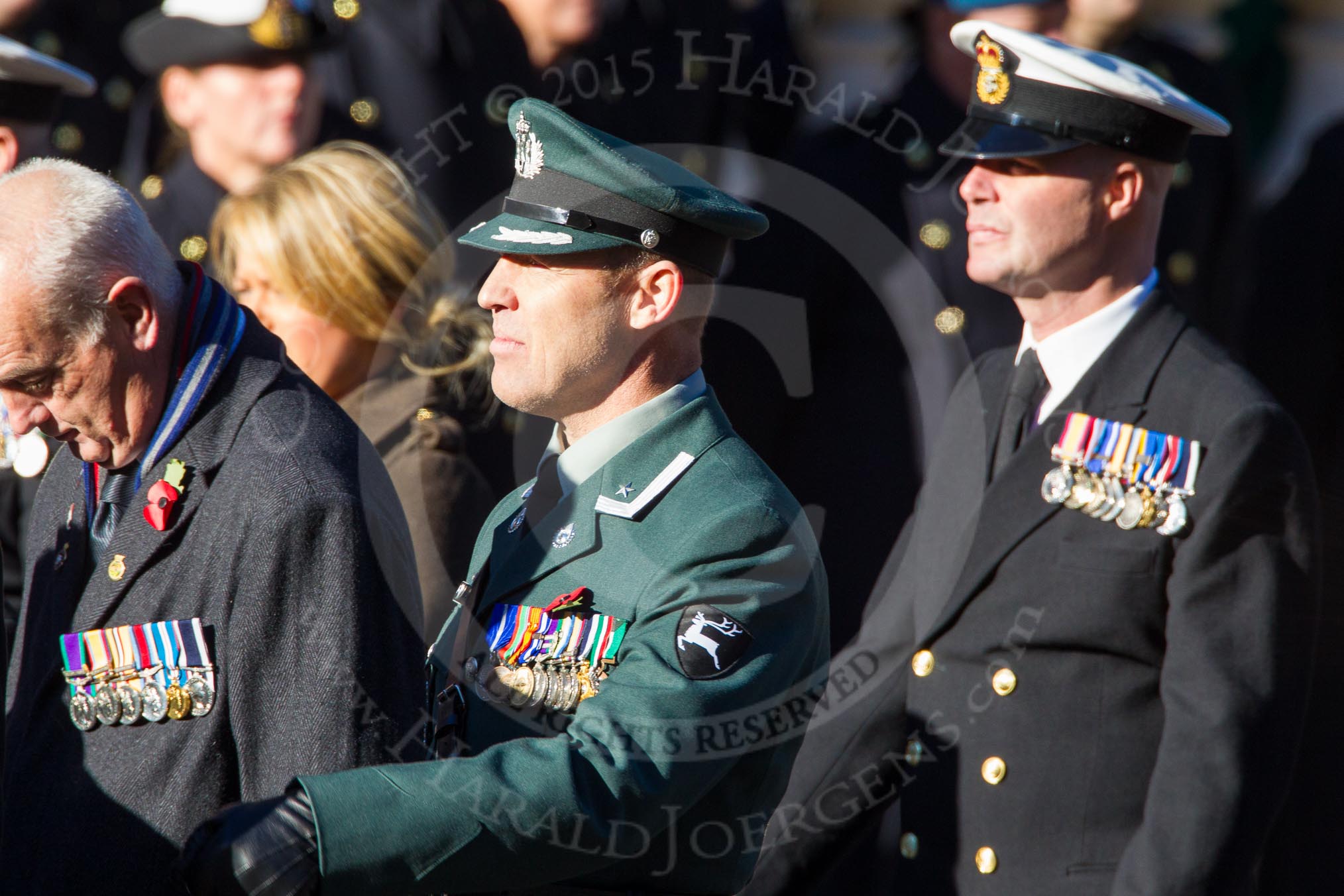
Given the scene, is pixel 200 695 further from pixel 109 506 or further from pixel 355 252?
pixel 355 252

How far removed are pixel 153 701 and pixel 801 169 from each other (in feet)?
8.58

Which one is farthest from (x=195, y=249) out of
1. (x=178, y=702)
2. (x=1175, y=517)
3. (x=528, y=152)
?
(x=1175, y=517)

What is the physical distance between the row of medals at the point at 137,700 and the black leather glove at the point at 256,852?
47cm

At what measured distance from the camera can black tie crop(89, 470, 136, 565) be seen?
9.12ft

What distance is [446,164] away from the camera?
4.68 meters

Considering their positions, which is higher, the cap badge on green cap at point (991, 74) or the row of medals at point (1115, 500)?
the cap badge on green cap at point (991, 74)

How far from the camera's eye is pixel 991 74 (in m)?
3.55

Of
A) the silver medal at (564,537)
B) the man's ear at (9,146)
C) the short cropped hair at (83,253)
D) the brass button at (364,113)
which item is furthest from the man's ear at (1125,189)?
the man's ear at (9,146)

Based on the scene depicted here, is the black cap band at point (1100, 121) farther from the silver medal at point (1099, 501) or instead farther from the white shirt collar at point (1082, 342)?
the silver medal at point (1099, 501)

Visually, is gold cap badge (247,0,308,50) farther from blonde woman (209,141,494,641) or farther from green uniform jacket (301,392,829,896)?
green uniform jacket (301,392,829,896)

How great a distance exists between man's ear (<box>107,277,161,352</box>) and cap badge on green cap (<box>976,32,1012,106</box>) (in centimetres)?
175

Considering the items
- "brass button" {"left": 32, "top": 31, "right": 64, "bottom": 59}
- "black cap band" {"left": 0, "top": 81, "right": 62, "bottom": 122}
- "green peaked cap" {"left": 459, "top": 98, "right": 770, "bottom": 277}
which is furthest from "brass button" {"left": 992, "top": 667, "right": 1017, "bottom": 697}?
"brass button" {"left": 32, "top": 31, "right": 64, "bottom": 59}

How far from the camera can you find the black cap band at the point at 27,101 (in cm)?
478

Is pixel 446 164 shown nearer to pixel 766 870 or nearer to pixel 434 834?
pixel 766 870
